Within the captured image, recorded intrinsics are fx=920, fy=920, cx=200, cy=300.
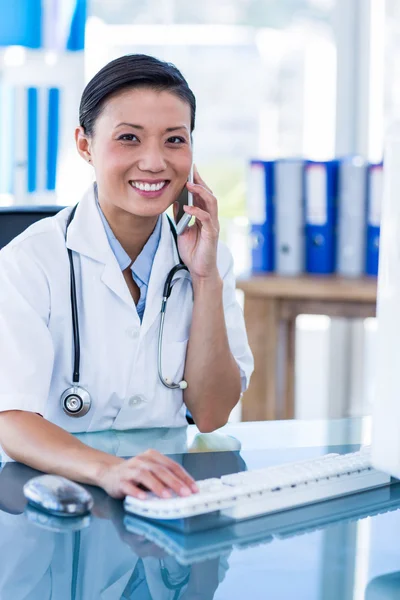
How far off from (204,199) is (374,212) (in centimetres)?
147

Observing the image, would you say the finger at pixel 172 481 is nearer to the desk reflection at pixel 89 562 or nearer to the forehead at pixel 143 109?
the desk reflection at pixel 89 562

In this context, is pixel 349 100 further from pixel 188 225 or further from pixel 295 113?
pixel 188 225

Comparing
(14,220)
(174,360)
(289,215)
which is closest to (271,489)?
(174,360)

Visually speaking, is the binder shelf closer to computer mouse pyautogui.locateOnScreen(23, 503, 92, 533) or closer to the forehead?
the forehead

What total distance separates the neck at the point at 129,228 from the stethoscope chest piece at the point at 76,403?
0.33m

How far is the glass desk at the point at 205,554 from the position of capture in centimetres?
89

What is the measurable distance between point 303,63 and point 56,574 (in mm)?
3213

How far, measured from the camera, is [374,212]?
315 cm

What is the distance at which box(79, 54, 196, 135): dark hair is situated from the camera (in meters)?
1.67

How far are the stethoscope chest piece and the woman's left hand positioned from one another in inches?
13.8

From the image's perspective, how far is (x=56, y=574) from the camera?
918 mm

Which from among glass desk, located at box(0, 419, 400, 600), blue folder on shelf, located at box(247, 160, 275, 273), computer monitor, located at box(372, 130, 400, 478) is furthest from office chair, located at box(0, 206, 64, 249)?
blue folder on shelf, located at box(247, 160, 275, 273)

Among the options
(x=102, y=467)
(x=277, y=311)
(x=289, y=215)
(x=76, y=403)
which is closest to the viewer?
(x=102, y=467)

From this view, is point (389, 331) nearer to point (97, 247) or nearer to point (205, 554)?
point (205, 554)
